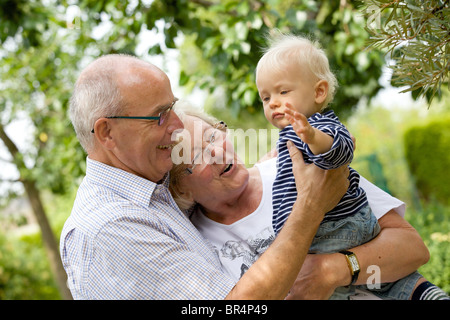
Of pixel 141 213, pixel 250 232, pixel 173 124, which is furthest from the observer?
pixel 250 232

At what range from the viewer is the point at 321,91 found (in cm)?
203

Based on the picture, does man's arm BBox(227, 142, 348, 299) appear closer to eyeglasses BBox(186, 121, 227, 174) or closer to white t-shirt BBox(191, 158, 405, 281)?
white t-shirt BBox(191, 158, 405, 281)

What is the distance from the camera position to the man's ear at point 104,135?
6.56 feet

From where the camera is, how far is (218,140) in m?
2.35

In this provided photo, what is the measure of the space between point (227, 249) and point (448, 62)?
1.22 m

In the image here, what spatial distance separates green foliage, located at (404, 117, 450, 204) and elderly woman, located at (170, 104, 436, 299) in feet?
27.5

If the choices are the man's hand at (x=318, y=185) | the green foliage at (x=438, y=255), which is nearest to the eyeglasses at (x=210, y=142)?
the man's hand at (x=318, y=185)

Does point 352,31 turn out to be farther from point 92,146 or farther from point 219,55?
point 92,146

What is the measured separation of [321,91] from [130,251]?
3.44 feet

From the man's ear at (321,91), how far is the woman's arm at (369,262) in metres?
0.64

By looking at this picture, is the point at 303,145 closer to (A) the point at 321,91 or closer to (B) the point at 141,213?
(A) the point at 321,91

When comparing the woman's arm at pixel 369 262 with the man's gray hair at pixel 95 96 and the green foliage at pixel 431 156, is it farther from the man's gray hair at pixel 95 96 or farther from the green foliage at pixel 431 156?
the green foliage at pixel 431 156

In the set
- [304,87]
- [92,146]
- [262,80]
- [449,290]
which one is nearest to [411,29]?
[304,87]

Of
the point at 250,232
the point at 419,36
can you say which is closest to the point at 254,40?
the point at 250,232
